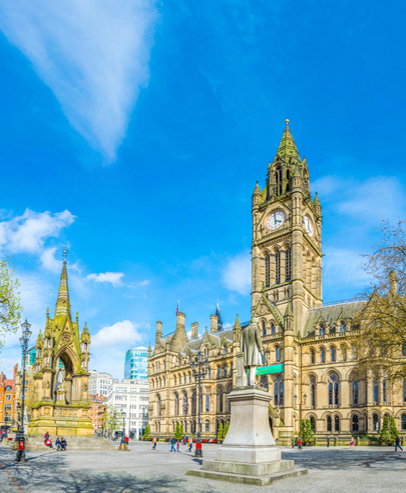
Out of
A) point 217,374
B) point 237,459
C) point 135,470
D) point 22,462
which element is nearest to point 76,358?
point 22,462

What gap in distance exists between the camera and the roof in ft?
200

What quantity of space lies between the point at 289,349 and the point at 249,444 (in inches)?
1727

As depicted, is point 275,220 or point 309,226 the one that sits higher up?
point 275,220

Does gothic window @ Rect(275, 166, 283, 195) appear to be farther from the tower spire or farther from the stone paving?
the stone paving

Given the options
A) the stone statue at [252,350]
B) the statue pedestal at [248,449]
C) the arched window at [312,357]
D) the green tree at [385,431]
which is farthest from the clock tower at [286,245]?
the statue pedestal at [248,449]

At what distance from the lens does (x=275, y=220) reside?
72938mm

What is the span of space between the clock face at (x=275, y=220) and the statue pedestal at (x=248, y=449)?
55775mm

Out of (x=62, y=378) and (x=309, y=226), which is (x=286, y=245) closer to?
(x=309, y=226)

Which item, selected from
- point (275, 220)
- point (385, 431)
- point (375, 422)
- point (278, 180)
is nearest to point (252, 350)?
point (385, 431)

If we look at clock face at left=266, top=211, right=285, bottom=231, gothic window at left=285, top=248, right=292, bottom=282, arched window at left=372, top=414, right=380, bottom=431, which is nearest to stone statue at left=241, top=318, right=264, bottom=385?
arched window at left=372, top=414, right=380, bottom=431

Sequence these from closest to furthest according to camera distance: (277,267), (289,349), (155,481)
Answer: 1. (155,481)
2. (289,349)
3. (277,267)

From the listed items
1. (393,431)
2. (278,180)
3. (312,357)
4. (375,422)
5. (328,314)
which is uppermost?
(278,180)

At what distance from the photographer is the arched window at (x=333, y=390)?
186ft

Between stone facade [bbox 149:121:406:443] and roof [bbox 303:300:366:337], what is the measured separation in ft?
0.48
